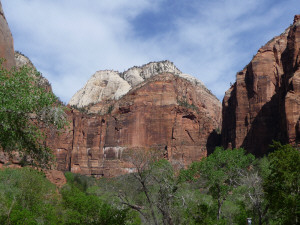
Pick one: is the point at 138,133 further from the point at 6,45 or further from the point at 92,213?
the point at 6,45

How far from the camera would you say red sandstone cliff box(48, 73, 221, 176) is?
101 metres

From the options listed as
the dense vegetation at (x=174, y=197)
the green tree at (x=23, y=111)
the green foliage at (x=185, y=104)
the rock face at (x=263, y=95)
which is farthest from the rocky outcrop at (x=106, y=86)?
the green tree at (x=23, y=111)

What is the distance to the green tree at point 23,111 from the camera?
11.9 meters

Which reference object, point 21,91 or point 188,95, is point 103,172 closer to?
point 188,95

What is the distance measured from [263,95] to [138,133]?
129 ft

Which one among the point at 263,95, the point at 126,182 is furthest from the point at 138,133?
the point at 126,182

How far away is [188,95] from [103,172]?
38.7 m

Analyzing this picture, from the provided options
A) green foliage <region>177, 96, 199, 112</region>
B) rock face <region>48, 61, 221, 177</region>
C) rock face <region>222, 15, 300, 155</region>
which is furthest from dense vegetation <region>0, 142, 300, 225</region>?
green foliage <region>177, 96, 199, 112</region>

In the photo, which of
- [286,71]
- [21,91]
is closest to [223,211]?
[21,91]

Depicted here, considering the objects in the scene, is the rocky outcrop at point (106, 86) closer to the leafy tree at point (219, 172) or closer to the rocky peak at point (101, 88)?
the rocky peak at point (101, 88)

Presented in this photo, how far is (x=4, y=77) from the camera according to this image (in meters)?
12.5

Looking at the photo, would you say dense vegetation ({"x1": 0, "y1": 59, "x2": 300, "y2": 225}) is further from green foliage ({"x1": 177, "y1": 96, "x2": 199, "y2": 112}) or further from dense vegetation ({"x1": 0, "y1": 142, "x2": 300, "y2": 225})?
green foliage ({"x1": 177, "y1": 96, "x2": 199, "y2": 112})

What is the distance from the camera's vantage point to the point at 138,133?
102750 millimetres

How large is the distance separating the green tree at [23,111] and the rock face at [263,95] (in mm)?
59294
